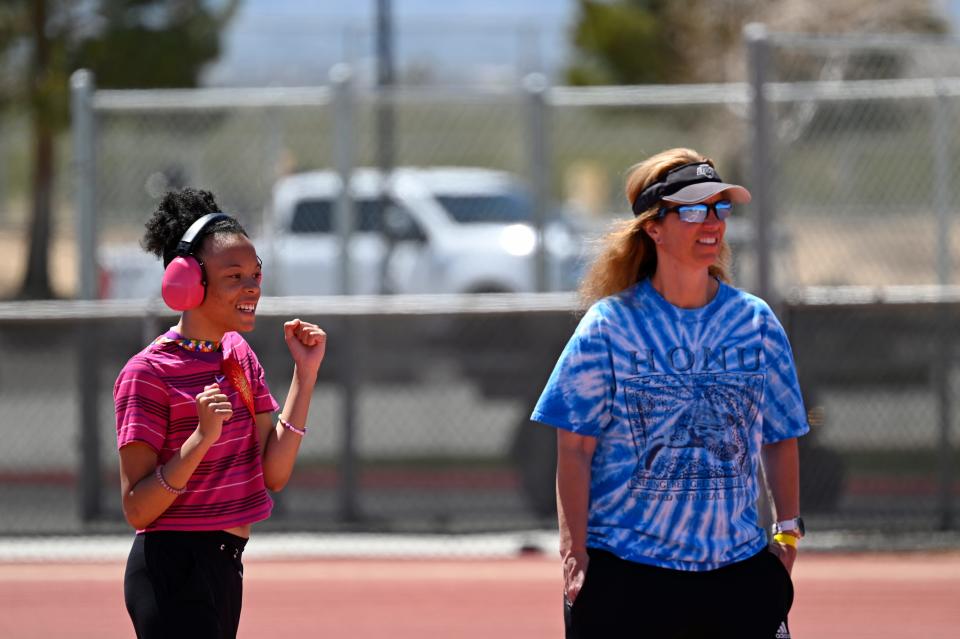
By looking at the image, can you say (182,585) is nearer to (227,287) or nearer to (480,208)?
(227,287)

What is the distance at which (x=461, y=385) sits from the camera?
27.3ft

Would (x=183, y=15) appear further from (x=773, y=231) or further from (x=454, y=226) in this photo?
(x=773, y=231)

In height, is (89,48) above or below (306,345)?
above

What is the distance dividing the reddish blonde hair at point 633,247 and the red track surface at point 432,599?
316 cm

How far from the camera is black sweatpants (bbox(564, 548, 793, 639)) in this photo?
3607 mm

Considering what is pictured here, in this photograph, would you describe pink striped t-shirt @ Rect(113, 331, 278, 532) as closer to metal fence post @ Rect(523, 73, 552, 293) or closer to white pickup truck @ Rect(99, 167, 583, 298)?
metal fence post @ Rect(523, 73, 552, 293)

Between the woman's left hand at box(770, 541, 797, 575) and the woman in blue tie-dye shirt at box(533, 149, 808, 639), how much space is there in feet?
0.25

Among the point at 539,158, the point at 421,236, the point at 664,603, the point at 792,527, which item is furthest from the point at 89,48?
the point at 664,603

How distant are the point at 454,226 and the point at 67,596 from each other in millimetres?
7758

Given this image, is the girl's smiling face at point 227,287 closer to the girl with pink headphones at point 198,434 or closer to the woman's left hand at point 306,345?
the girl with pink headphones at point 198,434

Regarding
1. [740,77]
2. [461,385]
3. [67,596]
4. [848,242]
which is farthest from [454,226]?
[740,77]

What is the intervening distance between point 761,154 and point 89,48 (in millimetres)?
18989

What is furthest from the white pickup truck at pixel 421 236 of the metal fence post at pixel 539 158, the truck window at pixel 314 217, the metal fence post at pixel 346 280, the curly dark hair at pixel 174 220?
the curly dark hair at pixel 174 220

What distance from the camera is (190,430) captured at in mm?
3668
